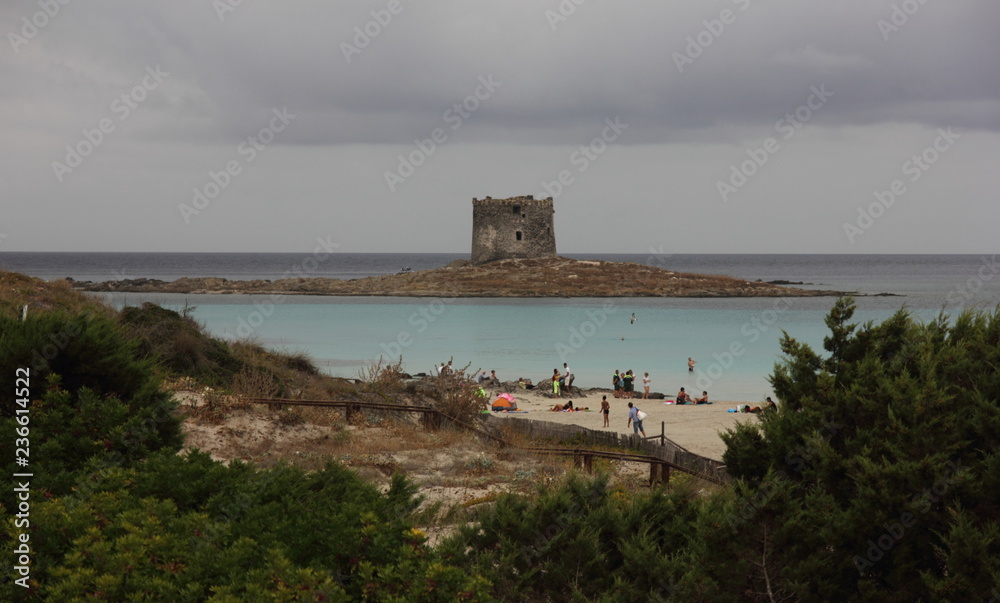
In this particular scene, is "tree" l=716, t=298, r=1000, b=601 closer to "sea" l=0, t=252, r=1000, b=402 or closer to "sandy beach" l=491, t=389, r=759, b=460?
"sandy beach" l=491, t=389, r=759, b=460

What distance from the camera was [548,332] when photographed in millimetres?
49438

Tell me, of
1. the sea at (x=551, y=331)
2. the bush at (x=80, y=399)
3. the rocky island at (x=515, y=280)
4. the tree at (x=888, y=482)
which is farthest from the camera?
the rocky island at (x=515, y=280)

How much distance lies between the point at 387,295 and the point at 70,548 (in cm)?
7162

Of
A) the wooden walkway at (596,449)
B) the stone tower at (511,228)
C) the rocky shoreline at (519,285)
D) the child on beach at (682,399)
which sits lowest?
the child on beach at (682,399)

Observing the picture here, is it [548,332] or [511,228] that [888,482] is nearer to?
[548,332]

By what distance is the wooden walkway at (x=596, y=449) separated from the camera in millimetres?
9531

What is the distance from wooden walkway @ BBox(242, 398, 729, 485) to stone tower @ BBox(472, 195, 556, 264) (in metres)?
65.0

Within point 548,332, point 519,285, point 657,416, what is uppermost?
point 519,285

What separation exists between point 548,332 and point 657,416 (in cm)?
2465

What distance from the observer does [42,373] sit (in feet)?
25.8

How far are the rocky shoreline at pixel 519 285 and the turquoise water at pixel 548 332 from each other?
398cm

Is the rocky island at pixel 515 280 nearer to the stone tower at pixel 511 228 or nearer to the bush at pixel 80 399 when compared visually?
the stone tower at pixel 511 228

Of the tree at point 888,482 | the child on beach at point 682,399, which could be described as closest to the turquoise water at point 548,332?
the child on beach at point 682,399

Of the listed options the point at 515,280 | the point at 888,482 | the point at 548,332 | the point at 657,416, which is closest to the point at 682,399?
the point at 657,416
